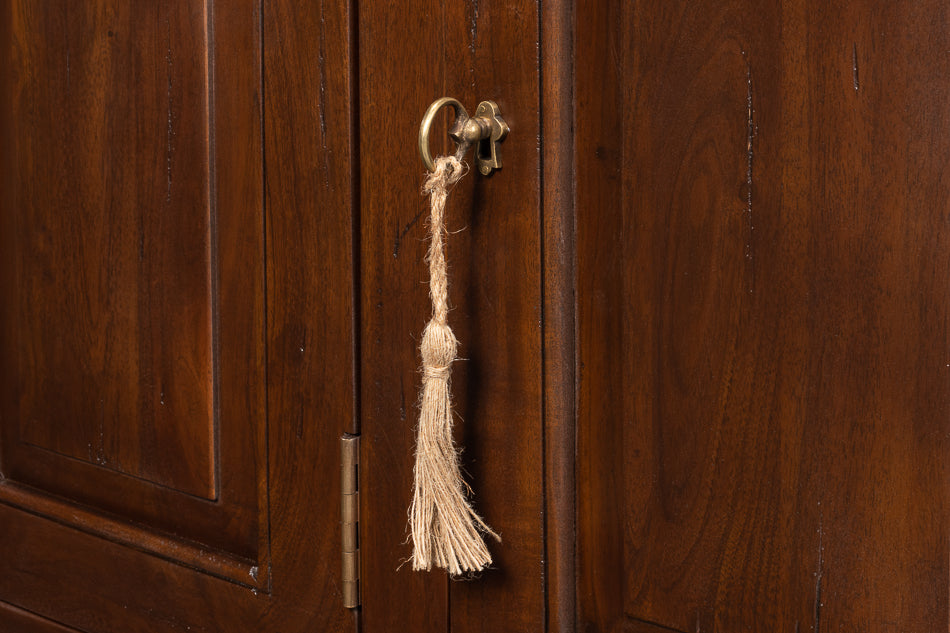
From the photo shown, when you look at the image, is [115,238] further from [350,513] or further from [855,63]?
[855,63]

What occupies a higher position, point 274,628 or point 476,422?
point 476,422

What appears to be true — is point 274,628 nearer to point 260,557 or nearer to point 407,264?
point 260,557

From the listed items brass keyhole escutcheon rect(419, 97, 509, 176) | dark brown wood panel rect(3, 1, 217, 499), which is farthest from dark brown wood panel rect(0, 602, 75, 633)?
brass keyhole escutcheon rect(419, 97, 509, 176)

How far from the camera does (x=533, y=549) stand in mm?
492

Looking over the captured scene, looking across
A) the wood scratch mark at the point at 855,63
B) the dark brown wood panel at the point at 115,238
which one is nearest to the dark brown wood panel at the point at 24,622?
the dark brown wood panel at the point at 115,238

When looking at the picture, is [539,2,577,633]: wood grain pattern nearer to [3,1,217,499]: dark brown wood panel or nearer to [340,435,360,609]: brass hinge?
[340,435,360,609]: brass hinge

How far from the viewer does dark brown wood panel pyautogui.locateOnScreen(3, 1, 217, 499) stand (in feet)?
2.10

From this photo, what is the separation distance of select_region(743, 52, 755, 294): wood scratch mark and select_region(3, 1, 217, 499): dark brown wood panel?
0.37m

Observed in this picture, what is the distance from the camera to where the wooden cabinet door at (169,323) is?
0.58m

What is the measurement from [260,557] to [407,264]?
237mm

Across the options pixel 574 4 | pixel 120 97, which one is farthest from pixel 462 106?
pixel 120 97

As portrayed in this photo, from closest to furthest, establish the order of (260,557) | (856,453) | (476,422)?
(856,453) → (476,422) → (260,557)

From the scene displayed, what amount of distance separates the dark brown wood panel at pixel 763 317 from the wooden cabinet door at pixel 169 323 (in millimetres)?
172

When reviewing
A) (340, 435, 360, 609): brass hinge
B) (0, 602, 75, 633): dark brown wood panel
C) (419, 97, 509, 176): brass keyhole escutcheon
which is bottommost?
(0, 602, 75, 633): dark brown wood panel
